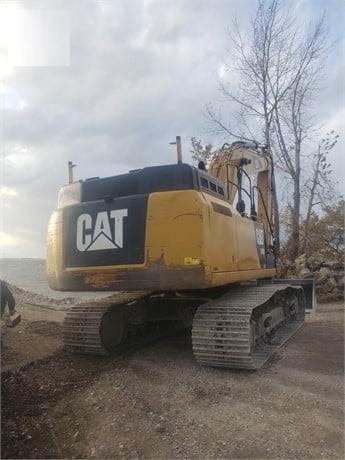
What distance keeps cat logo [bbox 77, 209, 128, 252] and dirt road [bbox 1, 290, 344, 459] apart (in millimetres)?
1417

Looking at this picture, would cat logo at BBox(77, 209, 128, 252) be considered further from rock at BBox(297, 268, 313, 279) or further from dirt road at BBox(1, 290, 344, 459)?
rock at BBox(297, 268, 313, 279)

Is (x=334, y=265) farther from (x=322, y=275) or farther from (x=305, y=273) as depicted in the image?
(x=305, y=273)

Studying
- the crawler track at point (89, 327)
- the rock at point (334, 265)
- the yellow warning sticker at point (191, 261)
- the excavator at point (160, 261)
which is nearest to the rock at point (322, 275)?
the rock at point (334, 265)

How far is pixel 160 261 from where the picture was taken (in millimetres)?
4527

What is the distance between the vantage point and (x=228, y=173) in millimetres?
6609

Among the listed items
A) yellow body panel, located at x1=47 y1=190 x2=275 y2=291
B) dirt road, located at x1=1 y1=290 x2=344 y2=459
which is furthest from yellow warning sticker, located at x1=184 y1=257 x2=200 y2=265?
dirt road, located at x1=1 y1=290 x2=344 y2=459

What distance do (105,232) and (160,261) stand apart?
2.53ft

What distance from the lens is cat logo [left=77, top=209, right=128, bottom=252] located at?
15.7ft

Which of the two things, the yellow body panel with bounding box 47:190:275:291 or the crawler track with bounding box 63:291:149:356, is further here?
the crawler track with bounding box 63:291:149:356

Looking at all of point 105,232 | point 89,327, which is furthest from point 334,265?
point 105,232

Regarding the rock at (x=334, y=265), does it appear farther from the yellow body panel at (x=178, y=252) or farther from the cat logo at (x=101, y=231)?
the cat logo at (x=101, y=231)

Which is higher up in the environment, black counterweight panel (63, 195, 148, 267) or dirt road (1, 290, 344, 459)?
black counterweight panel (63, 195, 148, 267)

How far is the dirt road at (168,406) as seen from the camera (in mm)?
2973

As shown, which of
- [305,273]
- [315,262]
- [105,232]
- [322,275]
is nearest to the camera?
[105,232]
